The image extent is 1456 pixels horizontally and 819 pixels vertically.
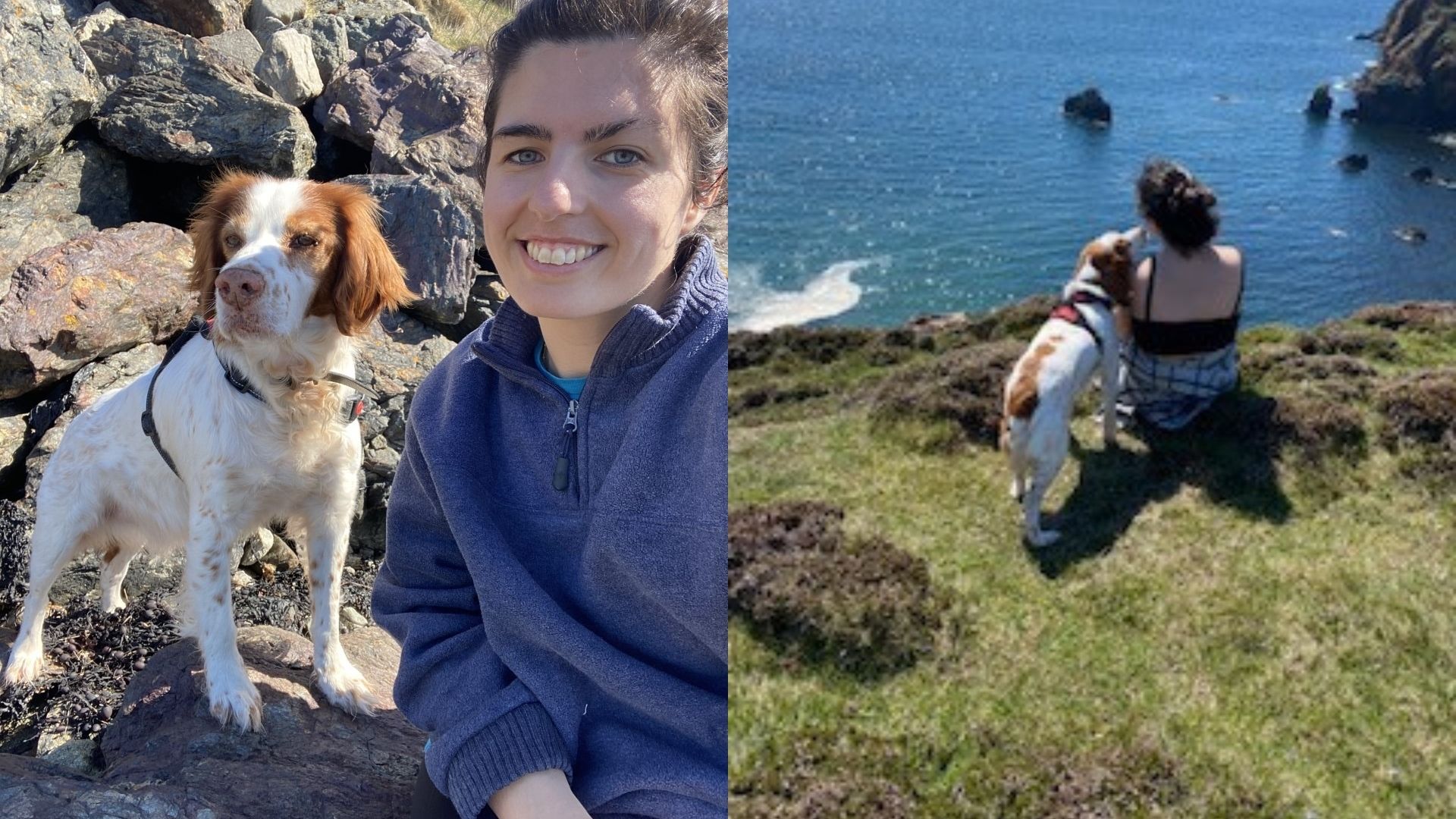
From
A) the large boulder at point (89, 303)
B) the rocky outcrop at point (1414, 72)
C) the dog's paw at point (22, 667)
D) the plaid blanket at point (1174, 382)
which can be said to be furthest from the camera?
the plaid blanket at point (1174, 382)

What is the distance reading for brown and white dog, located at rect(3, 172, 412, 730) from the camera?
4.20 ft

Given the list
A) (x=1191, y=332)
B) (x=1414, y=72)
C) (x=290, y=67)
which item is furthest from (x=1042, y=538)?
(x=290, y=67)

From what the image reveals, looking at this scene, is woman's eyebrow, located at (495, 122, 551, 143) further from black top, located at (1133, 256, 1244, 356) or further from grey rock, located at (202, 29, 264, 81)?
grey rock, located at (202, 29, 264, 81)

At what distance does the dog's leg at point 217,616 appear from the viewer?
131 cm

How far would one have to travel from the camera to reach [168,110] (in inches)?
94.7

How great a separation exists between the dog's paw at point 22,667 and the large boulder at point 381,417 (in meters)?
0.58

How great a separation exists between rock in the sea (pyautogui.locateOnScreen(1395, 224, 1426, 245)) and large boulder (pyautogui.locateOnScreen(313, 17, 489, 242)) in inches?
91.4

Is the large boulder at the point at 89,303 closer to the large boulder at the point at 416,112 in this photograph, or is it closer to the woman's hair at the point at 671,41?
the large boulder at the point at 416,112

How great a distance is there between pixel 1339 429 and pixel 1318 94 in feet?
3.18

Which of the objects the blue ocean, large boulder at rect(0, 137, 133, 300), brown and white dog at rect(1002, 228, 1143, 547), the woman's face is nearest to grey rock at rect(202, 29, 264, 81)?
large boulder at rect(0, 137, 133, 300)

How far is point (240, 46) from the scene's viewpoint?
3049 mm

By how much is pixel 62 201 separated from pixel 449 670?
6.89 ft

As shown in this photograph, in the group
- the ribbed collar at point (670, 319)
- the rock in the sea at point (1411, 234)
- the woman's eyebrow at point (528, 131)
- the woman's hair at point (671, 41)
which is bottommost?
the rock in the sea at point (1411, 234)

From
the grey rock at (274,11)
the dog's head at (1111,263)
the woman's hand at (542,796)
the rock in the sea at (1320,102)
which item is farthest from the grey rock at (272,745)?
the rock in the sea at (1320,102)
